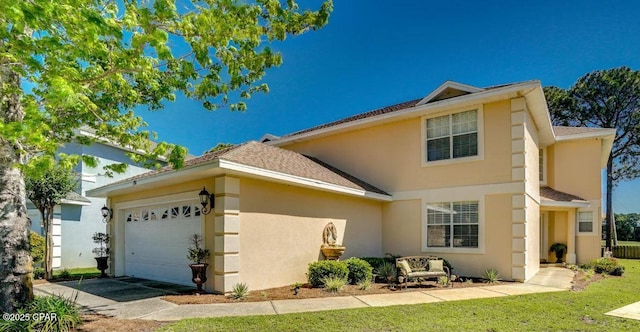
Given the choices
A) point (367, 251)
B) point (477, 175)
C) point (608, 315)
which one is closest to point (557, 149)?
point (477, 175)

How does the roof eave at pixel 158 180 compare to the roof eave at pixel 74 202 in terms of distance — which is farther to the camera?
the roof eave at pixel 74 202

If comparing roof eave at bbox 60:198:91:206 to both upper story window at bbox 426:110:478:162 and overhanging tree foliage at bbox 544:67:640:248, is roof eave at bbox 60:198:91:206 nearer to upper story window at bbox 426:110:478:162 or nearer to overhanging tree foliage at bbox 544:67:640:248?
upper story window at bbox 426:110:478:162

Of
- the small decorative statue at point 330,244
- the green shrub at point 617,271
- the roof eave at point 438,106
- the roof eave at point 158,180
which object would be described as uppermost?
the roof eave at point 438,106

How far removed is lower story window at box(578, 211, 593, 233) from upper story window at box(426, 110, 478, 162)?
912 cm

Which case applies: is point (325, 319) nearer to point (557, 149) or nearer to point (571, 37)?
point (557, 149)

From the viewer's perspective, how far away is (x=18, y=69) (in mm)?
5109

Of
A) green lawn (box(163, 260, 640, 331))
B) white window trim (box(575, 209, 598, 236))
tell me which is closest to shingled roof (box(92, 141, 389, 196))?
green lawn (box(163, 260, 640, 331))

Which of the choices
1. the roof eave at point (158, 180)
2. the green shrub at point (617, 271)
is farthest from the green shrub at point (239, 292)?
the green shrub at point (617, 271)

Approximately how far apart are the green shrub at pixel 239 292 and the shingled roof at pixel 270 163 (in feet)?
9.81

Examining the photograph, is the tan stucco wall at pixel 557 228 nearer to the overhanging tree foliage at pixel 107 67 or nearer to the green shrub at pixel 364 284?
the green shrub at pixel 364 284

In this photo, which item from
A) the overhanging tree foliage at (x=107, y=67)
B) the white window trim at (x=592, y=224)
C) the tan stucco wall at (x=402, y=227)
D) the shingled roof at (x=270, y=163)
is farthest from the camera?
the white window trim at (x=592, y=224)

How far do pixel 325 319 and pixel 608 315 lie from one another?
18.4ft

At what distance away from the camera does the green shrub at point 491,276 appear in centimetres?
1086

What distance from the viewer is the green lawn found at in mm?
6059
